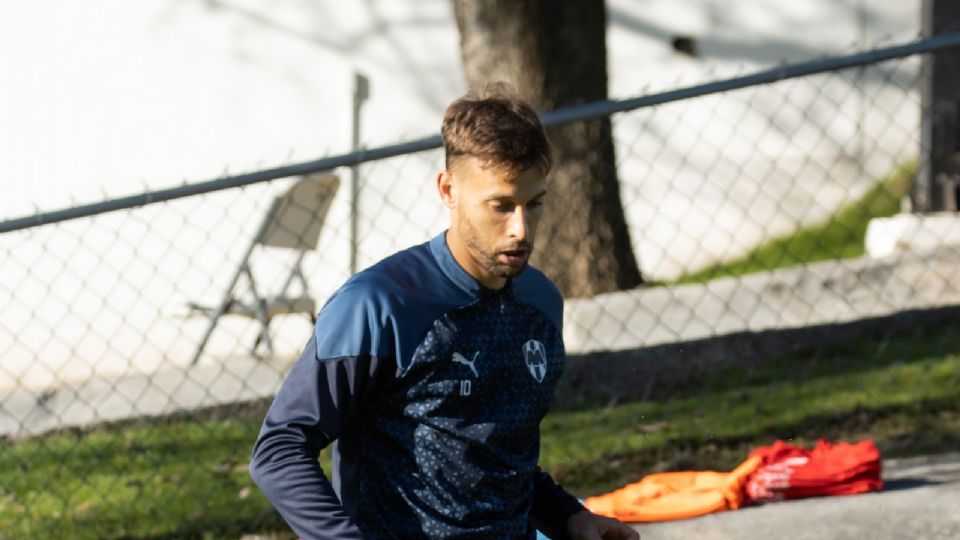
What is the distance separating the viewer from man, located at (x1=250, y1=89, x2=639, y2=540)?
9.43 feet

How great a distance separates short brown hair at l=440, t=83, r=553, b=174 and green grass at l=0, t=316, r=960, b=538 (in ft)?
8.72

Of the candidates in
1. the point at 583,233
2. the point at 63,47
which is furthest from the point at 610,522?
the point at 63,47

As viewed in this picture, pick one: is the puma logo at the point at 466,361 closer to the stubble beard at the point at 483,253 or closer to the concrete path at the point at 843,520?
the stubble beard at the point at 483,253

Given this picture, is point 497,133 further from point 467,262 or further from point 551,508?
point 551,508

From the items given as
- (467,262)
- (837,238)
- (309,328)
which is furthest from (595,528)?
(837,238)

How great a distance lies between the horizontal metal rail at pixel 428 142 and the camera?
16.8 ft

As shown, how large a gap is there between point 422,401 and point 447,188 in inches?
16.3

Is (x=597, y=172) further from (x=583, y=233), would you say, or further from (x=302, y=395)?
(x=302, y=395)

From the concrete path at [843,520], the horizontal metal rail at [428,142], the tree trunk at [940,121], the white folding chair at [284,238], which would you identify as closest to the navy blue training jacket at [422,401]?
the concrete path at [843,520]

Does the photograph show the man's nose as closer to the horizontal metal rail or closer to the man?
the man

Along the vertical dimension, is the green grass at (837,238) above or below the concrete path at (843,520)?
above

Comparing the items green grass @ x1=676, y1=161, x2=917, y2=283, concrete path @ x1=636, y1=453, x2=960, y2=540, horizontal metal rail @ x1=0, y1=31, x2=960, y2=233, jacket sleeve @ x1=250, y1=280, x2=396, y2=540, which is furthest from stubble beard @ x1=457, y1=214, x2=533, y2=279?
green grass @ x1=676, y1=161, x2=917, y2=283

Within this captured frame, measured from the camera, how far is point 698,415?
6.26 metres

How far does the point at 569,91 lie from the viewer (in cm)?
801
